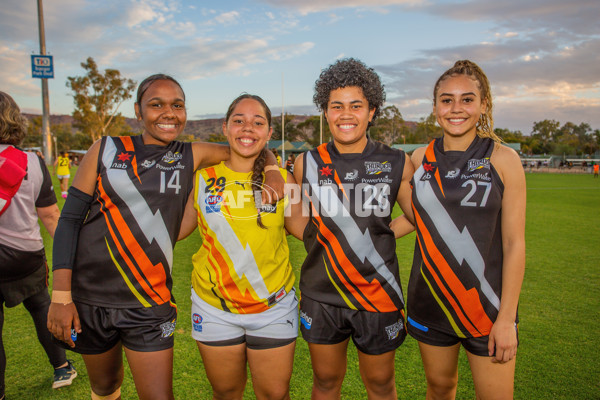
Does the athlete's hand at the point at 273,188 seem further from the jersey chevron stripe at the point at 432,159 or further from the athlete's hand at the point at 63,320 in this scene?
the athlete's hand at the point at 63,320

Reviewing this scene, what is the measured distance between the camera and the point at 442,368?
7.72 feet

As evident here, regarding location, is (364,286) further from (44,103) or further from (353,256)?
(44,103)

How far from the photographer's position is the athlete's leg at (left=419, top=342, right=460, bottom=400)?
2348 mm

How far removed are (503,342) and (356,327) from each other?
81 cm

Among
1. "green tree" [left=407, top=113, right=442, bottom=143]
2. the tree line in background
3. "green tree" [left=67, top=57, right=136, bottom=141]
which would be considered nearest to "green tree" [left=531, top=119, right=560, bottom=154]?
the tree line in background

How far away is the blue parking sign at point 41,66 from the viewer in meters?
19.8

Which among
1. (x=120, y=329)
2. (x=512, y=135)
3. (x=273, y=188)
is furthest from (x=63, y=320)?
(x=512, y=135)

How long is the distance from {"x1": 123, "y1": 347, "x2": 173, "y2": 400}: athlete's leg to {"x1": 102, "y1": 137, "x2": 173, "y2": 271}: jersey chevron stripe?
0.62 m

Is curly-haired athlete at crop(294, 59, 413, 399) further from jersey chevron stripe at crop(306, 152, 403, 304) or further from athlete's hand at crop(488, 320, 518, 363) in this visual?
athlete's hand at crop(488, 320, 518, 363)

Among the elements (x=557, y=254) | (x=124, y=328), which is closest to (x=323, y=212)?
(x=124, y=328)

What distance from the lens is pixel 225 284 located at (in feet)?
7.86

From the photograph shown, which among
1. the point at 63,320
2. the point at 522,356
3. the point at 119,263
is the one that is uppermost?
the point at 119,263

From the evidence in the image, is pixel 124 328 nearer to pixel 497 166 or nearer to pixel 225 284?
pixel 225 284

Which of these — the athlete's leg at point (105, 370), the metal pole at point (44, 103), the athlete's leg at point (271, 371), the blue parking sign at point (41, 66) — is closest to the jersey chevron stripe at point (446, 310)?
the athlete's leg at point (271, 371)
